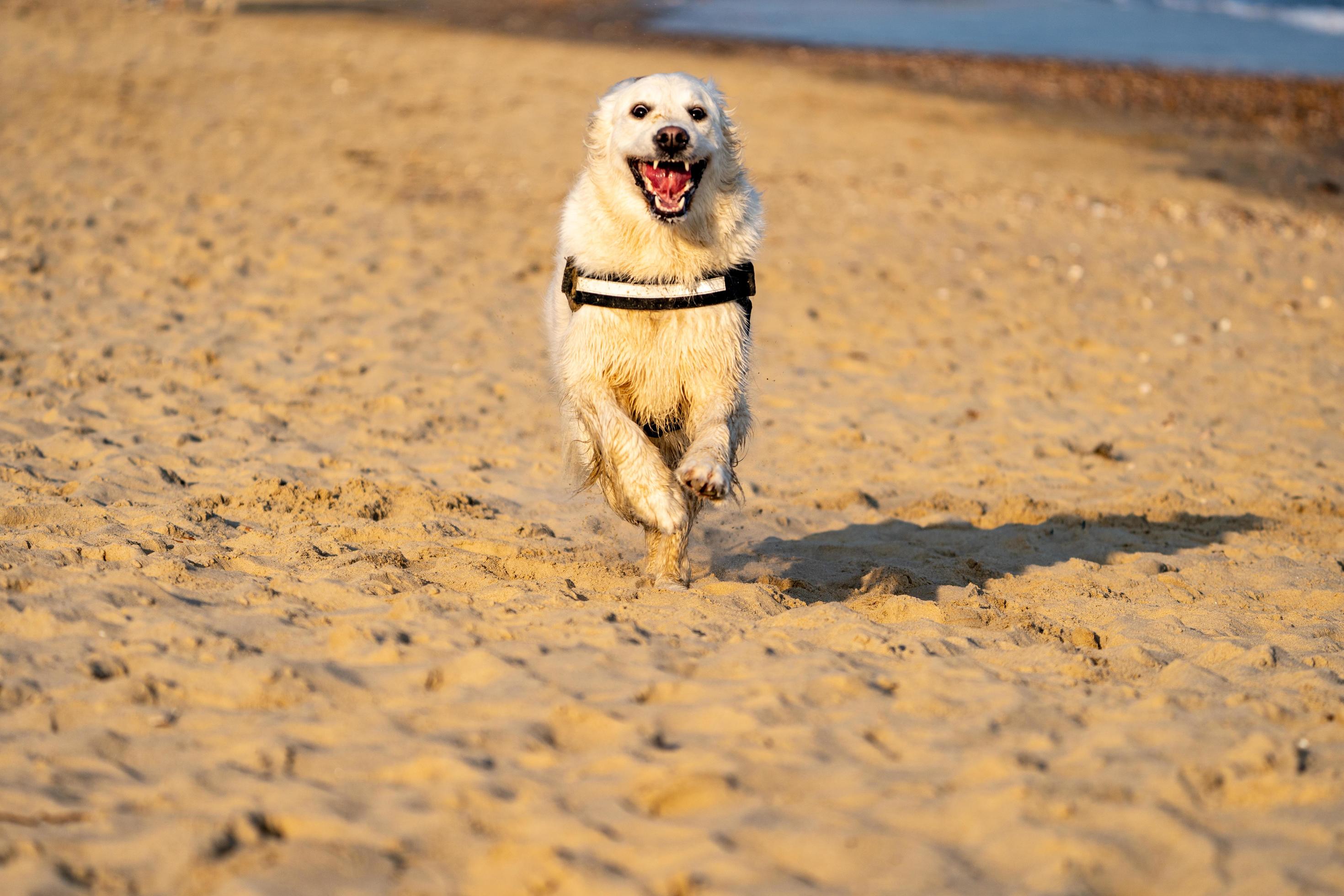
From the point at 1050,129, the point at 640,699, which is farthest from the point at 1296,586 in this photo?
the point at 1050,129

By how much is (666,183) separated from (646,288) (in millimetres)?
404

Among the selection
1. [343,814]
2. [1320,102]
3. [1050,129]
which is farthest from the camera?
[1320,102]

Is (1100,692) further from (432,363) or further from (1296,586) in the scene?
(432,363)

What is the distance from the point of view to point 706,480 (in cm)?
429

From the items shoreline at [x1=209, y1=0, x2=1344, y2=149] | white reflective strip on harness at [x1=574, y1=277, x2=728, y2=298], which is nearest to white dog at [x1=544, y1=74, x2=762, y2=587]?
white reflective strip on harness at [x1=574, y1=277, x2=728, y2=298]

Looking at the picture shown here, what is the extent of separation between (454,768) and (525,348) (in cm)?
558

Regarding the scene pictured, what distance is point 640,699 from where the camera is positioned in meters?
3.51

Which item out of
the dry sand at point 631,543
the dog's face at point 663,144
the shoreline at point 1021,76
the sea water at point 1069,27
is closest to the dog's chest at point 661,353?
the dog's face at point 663,144

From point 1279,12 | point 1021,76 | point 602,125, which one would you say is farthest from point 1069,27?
point 602,125

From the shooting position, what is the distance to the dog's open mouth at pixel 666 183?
4.72 m

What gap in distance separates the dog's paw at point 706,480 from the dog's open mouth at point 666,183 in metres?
1.01

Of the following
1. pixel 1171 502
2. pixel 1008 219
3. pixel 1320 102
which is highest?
pixel 1320 102

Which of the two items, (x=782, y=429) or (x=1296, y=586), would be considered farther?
(x=782, y=429)

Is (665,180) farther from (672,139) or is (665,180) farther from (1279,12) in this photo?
(1279,12)
